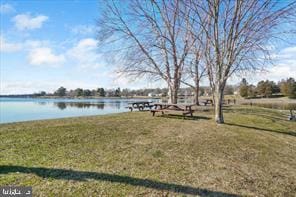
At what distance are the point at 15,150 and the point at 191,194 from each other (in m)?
4.18

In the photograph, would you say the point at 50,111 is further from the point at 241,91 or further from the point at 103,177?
the point at 241,91

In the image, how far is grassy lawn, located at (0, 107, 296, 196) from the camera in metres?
4.47

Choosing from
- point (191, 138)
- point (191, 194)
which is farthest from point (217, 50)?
point (191, 194)

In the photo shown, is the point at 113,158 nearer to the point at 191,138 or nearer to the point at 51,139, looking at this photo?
the point at 51,139

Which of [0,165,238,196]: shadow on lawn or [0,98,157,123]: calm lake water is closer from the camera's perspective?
[0,165,238,196]: shadow on lawn

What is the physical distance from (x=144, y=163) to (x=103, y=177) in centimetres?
110

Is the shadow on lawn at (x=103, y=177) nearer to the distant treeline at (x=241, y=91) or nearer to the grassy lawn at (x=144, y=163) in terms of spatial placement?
the grassy lawn at (x=144, y=163)

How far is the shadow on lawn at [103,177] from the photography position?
4.41 meters

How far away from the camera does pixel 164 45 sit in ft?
62.3

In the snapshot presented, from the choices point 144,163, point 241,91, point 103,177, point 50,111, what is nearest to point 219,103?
point 144,163

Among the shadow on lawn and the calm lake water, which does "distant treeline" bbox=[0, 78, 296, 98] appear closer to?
the calm lake water

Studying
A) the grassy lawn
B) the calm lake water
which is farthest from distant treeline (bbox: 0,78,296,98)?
the grassy lawn

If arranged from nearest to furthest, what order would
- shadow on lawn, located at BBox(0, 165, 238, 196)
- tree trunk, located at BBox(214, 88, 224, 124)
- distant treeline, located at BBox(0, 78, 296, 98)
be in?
1. shadow on lawn, located at BBox(0, 165, 238, 196)
2. tree trunk, located at BBox(214, 88, 224, 124)
3. distant treeline, located at BBox(0, 78, 296, 98)

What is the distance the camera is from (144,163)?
5.57m
